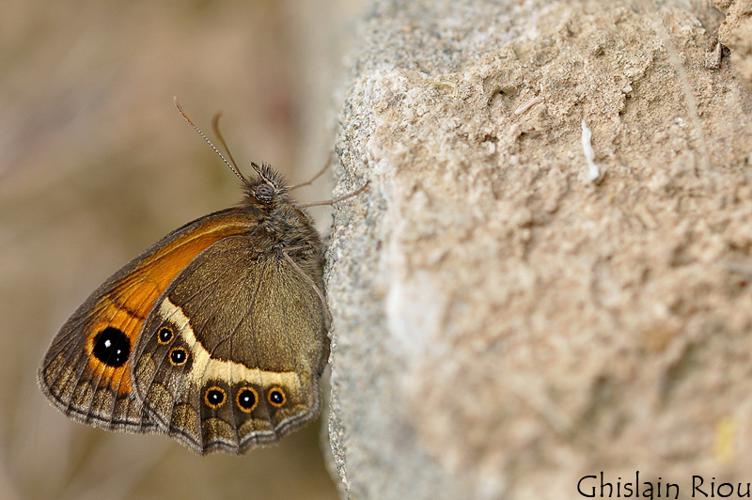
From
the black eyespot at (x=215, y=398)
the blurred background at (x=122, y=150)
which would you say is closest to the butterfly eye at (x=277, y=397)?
the black eyespot at (x=215, y=398)

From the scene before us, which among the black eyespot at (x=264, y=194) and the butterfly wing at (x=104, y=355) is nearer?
the butterfly wing at (x=104, y=355)

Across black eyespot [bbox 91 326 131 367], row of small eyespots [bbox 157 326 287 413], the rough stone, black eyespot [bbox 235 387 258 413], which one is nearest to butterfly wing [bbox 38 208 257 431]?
black eyespot [bbox 91 326 131 367]

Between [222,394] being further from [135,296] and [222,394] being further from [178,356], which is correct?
[135,296]

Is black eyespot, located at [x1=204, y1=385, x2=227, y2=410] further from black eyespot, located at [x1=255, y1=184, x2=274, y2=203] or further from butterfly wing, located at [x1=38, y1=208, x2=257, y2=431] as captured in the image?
black eyespot, located at [x1=255, y1=184, x2=274, y2=203]

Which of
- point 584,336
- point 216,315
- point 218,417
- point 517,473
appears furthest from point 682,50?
point 218,417

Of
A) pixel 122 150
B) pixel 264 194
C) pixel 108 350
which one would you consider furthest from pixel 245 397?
pixel 122 150

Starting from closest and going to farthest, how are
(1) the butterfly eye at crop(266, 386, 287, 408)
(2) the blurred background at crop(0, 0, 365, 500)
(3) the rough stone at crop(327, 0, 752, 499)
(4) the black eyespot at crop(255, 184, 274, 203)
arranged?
1. (3) the rough stone at crop(327, 0, 752, 499)
2. (1) the butterfly eye at crop(266, 386, 287, 408)
3. (4) the black eyespot at crop(255, 184, 274, 203)
4. (2) the blurred background at crop(0, 0, 365, 500)

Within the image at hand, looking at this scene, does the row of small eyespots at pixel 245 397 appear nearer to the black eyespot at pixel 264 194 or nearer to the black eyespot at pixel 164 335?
the black eyespot at pixel 164 335
